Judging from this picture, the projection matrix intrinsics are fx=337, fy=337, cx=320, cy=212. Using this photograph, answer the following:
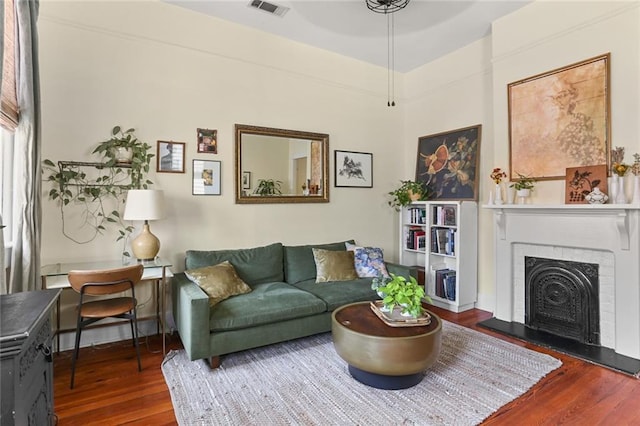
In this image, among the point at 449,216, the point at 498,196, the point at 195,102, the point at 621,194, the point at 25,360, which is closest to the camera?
the point at 25,360

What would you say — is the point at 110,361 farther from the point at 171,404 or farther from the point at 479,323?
the point at 479,323

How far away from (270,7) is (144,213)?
2.41 metres

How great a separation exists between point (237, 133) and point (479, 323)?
335cm

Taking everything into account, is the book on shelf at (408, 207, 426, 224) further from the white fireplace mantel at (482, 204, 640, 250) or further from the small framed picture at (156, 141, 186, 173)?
the small framed picture at (156, 141, 186, 173)

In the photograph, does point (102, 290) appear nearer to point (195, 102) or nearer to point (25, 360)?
point (25, 360)

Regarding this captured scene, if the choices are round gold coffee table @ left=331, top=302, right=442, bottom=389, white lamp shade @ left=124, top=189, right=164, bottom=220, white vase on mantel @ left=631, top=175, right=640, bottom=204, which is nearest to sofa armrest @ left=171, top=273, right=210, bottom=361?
white lamp shade @ left=124, top=189, right=164, bottom=220

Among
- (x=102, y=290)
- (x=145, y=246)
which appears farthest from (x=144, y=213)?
(x=102, y=290)

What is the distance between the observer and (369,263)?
154 inches

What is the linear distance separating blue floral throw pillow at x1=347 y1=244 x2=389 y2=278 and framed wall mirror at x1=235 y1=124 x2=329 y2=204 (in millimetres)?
865

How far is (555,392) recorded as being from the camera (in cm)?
231

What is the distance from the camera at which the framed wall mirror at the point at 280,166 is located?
3.83 metres

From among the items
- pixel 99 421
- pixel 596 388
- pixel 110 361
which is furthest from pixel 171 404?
pixel 596 388

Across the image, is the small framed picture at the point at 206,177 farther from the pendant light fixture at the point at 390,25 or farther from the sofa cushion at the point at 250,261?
the pendant light fixture at the point at 390,25

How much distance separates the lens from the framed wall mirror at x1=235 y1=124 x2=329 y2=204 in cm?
383
